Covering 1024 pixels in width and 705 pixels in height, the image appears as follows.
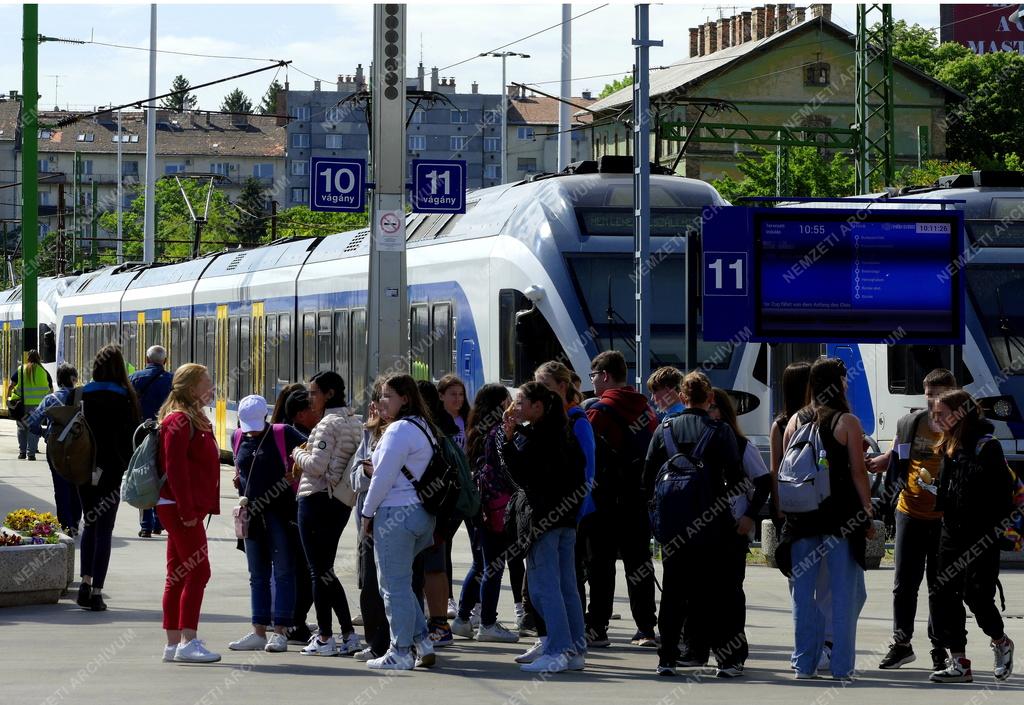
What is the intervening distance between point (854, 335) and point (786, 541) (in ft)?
22.0

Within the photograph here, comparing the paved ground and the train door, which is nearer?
the paved ground

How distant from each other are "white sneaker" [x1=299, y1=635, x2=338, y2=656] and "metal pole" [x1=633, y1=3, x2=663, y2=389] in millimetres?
6269

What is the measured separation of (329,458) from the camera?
1008 cm

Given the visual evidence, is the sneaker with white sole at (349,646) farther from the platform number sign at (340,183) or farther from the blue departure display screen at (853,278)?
the blue departure display screen at (853,278)

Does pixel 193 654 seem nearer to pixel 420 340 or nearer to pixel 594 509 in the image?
pixel 594 509

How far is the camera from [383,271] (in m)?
13.5

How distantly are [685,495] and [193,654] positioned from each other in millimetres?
2852

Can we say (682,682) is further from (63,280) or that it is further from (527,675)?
(63,280)

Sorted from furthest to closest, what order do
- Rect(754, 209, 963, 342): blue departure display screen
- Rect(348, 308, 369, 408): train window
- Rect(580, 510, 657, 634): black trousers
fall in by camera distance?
Rect(348, 308, 369, 408): train window
Rect(754, 209, 963, 342): blue departure display screen
Rect(580, 510, 657, 634): black trousers

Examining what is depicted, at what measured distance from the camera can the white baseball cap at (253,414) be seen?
33.9ft

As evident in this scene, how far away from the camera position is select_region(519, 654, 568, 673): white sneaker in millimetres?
9703

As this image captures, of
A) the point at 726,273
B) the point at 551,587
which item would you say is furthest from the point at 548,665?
the point at 726,273

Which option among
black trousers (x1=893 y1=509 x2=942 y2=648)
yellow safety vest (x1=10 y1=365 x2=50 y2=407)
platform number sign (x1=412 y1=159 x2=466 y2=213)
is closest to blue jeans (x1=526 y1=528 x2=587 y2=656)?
black trousers (x1=893 y1=509 x2=942 y2=648)

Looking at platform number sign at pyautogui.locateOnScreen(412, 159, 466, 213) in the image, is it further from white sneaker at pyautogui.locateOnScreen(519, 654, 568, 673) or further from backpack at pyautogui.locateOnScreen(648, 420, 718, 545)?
white sneaker at pyautogui.locateOnScreen(519, 654, 568, 673)
